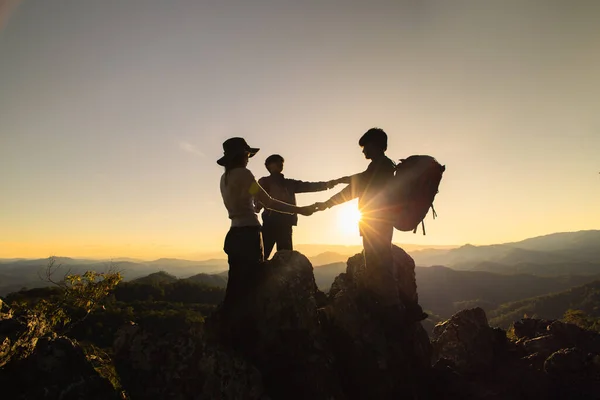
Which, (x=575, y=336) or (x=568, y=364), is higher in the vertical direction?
(x=568, y=364)

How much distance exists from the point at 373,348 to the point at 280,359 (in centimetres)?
270

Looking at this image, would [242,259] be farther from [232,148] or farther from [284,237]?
[284,237]

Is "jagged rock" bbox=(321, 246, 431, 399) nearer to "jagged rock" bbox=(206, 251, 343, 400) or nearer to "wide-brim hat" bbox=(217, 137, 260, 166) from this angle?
"jagged rock" bbox=(206, 251, 343, 400)

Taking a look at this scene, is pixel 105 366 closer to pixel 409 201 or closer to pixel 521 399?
pixel 409 201

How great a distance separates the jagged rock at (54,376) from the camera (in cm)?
490

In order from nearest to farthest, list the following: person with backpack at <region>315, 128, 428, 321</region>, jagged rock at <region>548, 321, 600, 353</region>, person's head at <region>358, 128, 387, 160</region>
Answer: person with backpack at <region>315, 128, 428, 321</region>
person's head at <region>358, 128, 387, 160</region>
jagged rock at <region>548, 321, 600, 353</region>

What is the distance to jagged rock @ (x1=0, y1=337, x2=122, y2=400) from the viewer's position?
490cm

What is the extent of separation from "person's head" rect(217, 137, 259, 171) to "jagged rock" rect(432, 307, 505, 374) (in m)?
10.7

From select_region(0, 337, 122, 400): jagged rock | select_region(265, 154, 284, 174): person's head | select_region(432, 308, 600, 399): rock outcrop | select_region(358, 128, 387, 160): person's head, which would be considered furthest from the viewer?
select_region(265, 154, 284, 174): person's head

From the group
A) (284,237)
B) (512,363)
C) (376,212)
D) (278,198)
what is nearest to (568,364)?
(512,363)

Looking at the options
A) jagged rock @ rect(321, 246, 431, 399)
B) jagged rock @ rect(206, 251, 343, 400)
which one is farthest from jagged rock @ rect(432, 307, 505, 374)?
Answer: jagged rock @ rect(206, 251, 343, 400)

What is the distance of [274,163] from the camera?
10.9 meters

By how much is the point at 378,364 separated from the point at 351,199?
171 inches

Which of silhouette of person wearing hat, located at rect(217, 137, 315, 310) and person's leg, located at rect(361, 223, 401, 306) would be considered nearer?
silhouette of person wearing hat, located at rect(217, 137, 315, 310)
